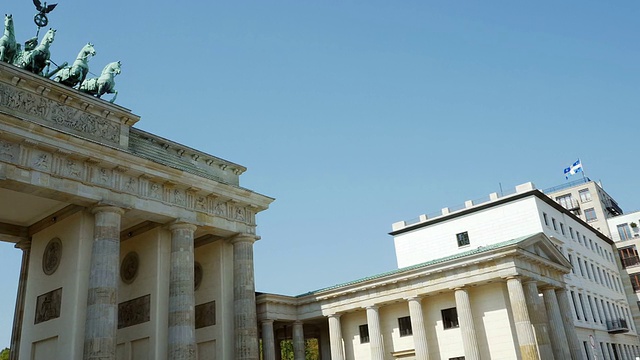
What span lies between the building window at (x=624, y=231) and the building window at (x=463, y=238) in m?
30.1

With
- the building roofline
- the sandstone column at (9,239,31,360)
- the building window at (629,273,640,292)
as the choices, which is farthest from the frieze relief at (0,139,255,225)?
the building window at (629,273,640,292)

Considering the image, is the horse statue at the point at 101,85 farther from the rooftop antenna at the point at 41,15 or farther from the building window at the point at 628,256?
the building window at the point at 628,256

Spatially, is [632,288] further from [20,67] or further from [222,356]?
[20,67]

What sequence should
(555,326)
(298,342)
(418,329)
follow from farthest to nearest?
(298,342) < (555,326) < (418,329)

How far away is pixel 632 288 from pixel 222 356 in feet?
183

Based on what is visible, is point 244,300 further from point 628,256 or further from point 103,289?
point 628,256

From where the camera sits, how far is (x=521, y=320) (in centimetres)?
2927

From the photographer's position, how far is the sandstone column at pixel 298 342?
3522 cm

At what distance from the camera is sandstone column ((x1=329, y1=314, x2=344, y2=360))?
35.5 m

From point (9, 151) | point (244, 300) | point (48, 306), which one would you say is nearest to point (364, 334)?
point (244, 300)

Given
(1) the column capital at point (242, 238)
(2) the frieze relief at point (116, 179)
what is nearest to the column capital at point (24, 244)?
(2) the frieze relief at point (116, 179)

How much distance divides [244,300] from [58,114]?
1399cm

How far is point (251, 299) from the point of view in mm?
31219

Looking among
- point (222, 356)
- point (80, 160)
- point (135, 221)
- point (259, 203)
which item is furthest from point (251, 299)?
point (80, 160)
